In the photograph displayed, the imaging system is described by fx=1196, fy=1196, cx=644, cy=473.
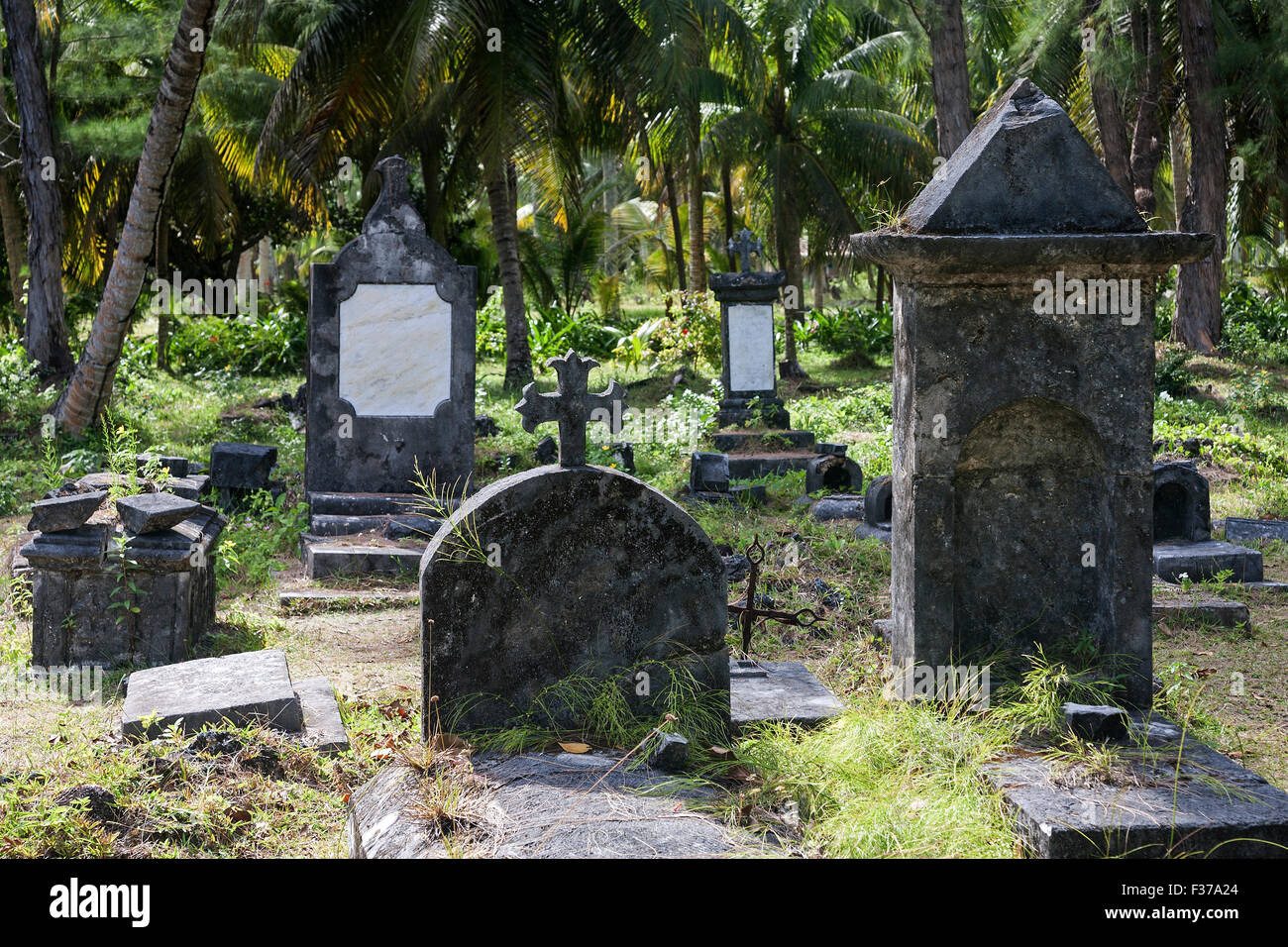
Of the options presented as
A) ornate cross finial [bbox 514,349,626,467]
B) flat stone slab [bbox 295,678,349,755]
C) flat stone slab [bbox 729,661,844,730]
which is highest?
ornate cross finial [bbox 514,349,626,467]

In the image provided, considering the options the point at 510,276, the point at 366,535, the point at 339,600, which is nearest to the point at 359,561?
the point at 366,535

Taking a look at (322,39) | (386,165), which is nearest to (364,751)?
(386,165)

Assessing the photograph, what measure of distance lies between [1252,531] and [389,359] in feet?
Answer: 21.9

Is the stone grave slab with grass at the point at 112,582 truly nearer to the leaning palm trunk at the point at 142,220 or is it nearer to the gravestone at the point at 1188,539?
the leaning palm trunk at the point at 142,220

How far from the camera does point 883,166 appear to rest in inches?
848

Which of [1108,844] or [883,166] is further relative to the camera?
[883,166]

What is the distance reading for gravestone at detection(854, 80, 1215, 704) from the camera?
4457 mm

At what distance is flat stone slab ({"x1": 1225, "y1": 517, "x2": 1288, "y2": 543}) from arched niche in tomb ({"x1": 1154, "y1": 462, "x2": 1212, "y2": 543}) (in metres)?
1.02

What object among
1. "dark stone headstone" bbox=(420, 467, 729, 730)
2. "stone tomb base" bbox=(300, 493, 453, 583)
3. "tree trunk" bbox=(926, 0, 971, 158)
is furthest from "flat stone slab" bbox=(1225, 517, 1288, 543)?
"dark stone headstone" bbox=(420, 467, 729, 730)

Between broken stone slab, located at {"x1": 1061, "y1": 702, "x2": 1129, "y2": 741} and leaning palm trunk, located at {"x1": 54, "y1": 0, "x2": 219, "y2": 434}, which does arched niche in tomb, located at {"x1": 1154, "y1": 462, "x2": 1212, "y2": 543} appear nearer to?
broken stone slab, located at {"x1": 1061, "y1": 702, "x2": 1129, "y2": 741}

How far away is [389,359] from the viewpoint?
360 inches
